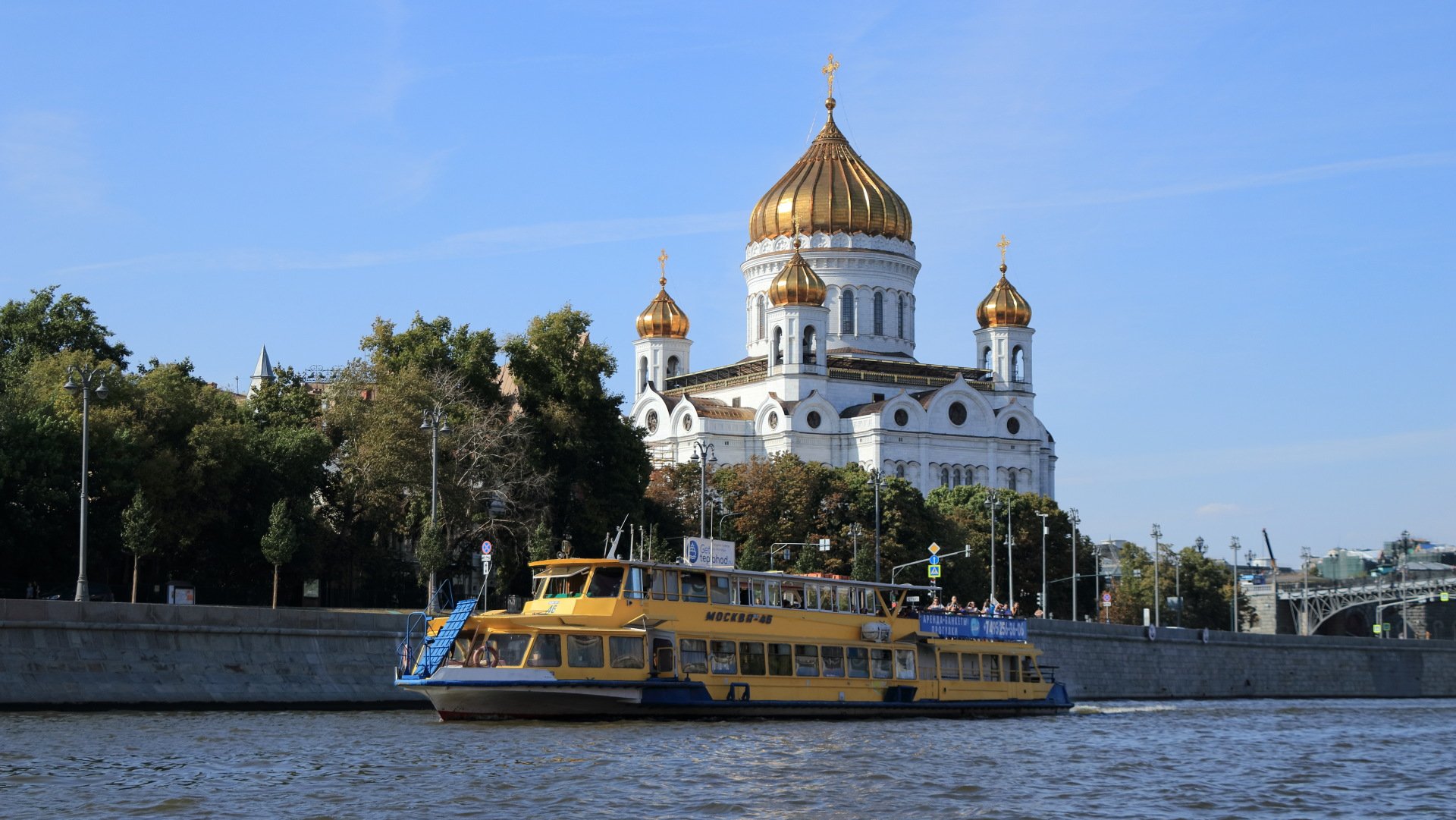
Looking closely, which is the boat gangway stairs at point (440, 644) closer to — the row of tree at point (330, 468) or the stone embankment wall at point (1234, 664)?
the row of tree at point (330, 468)

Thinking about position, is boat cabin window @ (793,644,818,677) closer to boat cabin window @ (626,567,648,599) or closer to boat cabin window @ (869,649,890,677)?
boat cabin window @ (869,649,890,677)

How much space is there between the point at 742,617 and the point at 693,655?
1.69 m

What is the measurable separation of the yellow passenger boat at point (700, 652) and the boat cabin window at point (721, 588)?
23mm

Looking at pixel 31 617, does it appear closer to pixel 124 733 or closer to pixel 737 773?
pixel 124 733

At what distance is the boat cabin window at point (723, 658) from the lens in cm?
3891

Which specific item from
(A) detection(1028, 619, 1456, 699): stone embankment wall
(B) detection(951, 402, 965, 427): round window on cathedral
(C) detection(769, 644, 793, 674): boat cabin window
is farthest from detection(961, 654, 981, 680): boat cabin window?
(B) detection(951, 402, 965, 427): round window on cathedral

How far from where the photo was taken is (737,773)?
2905 cm

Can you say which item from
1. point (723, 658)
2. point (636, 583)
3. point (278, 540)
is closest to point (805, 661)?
point (723, 658)

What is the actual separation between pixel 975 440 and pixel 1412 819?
83.3 meters

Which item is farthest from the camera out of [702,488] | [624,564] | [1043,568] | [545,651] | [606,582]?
[1043,568]

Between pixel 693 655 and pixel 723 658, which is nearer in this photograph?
pixel 693 655

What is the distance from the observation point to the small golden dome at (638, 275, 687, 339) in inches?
4646

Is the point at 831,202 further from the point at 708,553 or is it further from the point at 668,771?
the point at 668,771

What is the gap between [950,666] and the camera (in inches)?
1780
